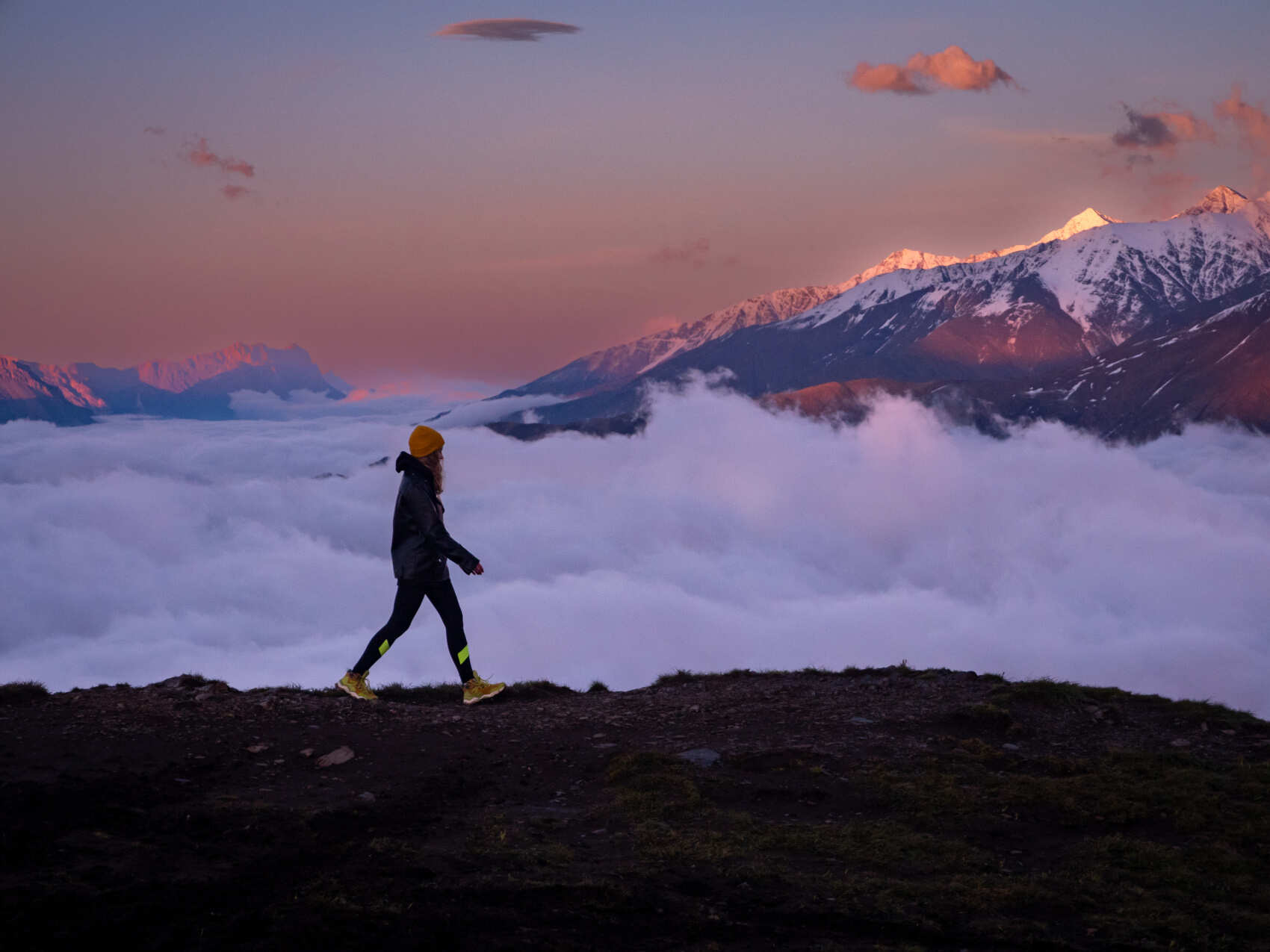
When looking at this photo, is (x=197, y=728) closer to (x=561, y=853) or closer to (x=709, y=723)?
(x=561, y=853)

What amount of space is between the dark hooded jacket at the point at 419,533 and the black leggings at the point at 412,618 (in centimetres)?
15

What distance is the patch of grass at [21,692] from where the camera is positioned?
1155 centimetres

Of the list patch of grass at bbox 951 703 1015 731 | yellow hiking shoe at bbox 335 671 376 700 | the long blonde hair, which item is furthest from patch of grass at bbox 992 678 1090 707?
yellow hiking shoe at bbox 335 671 376 700

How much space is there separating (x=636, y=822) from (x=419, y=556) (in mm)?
5450

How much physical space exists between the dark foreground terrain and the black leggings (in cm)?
71

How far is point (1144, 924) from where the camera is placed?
22.0 feet

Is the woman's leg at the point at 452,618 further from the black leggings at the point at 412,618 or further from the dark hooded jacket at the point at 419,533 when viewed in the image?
the dark hooded jacket at the point at 419,533

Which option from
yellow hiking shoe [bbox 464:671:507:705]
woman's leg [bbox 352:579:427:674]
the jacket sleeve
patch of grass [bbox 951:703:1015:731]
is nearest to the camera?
patch of grass [bbox 951:703:1015:731]

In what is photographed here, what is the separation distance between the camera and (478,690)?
43.8 feet

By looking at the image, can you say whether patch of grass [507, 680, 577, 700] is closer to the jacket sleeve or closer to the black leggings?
the black leggings

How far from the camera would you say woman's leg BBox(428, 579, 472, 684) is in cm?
1302

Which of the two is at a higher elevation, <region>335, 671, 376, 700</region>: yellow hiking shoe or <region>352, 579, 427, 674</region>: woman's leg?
<region>352, 579, 427, 674</region>: woman's leg

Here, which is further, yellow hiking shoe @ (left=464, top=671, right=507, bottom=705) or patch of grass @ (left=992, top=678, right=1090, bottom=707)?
yellow hiking shoe @ (left=464, top=671, right=507, bottom=705)

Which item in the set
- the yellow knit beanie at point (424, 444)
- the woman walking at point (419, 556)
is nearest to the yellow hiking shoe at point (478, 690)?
the woman walking at point (419, 556)
